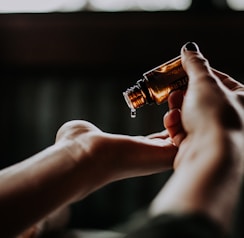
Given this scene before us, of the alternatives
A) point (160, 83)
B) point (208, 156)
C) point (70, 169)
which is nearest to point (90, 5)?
point (160, 83)

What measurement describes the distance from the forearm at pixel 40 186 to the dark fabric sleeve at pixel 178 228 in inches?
13.5

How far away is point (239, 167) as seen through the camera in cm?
46

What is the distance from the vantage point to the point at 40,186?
0.70m

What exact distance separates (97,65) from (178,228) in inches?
73.5

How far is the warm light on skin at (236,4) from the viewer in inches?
81.5

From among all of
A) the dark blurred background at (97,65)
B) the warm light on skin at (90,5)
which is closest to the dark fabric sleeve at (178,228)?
the dark blurred background at (97,65)

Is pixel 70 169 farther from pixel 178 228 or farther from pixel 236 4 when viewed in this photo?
pixel 236 4

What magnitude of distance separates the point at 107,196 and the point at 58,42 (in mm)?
684

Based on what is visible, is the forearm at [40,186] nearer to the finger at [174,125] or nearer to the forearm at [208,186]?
the finger at [174,125]

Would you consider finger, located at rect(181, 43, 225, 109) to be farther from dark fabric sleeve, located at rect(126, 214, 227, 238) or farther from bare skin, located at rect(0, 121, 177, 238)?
dark fabric sleeve, located at rect(126, 214, 227, 238)

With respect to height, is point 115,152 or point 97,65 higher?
point 97,65

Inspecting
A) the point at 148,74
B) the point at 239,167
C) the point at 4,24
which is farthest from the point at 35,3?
the point at 239,167

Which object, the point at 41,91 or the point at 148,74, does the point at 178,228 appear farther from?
the point at 41,91


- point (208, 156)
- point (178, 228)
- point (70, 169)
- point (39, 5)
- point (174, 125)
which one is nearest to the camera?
point (178, 228)
